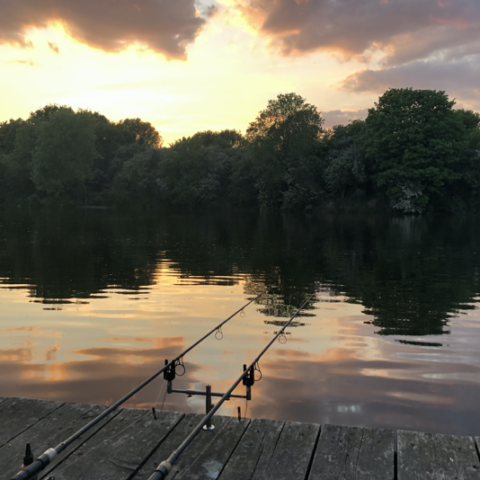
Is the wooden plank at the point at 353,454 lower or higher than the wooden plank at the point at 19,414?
lower

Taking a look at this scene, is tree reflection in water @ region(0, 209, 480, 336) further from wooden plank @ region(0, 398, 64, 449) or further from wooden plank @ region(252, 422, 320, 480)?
wooden plank @ region(0, 398, 64, 449)

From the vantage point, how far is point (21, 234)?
102 ft

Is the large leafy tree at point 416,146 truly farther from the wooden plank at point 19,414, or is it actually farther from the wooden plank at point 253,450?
the wooden plank at point 19,414

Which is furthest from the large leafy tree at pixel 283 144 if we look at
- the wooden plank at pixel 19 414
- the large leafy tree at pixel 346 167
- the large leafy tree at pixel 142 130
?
the wooden plank at pixel 19 414

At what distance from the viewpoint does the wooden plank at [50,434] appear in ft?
14.3

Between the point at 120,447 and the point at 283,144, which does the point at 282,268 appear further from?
the point at 283,144

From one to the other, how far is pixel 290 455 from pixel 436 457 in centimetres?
125

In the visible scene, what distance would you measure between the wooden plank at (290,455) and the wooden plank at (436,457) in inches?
30.3

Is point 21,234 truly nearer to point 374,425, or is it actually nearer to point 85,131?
point 374,425

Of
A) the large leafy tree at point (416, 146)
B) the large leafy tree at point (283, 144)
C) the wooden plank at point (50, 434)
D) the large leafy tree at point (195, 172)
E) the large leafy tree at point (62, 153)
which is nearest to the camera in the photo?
the wooden plank at point (50, 434)

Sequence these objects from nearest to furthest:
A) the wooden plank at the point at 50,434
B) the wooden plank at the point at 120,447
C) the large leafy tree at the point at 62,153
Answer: the wooden plank at the point at 120,447 → the wooden plank at the point at 50,434 → the large leafy tree at the point at 62,153

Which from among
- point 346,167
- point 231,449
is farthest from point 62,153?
point 231,449

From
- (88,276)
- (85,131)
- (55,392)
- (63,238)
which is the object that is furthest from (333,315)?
(85,131)

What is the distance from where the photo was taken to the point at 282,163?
74.0 m
